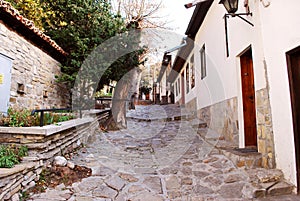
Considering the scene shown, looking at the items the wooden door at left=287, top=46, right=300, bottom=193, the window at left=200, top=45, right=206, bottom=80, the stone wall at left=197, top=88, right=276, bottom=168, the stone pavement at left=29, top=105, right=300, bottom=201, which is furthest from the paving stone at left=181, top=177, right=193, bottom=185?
the window at left=200, top=45, right=206, bottom=80

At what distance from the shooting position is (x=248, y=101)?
347 cm

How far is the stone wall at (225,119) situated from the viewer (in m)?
3.77

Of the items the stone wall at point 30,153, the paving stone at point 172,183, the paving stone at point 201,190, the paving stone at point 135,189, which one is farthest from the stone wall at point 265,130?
the stone wall at point 30,153

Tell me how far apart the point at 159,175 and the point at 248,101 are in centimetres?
204

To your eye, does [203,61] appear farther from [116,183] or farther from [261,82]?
[116,183]

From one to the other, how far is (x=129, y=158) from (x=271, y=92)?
2.67m

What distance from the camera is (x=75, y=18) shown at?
5641 mm

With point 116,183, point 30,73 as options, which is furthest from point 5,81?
point 116,183

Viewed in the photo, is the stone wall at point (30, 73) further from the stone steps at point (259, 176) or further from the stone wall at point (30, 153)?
the stone steps at point (259, 176)

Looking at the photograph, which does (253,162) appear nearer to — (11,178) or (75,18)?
(11,178)

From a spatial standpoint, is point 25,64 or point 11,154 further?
point 25,64

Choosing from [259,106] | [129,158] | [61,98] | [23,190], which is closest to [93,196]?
[23,190]

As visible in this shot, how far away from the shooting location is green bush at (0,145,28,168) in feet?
7.02

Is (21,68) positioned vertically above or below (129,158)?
above
